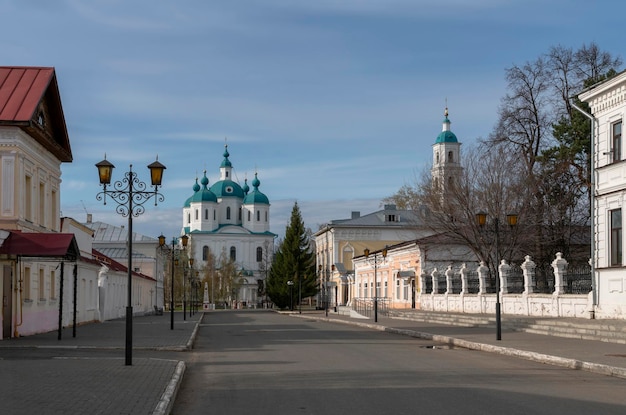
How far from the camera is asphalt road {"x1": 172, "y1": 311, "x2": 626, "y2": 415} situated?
11.2 m

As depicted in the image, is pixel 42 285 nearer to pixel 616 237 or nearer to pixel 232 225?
pixel 616 237

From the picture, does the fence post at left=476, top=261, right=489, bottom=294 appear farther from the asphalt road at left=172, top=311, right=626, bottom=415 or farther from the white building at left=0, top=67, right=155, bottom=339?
the asphalt road at left=172, top=311, right=626, bottom=415

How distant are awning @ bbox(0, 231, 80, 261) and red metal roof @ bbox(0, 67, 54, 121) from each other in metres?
5.15

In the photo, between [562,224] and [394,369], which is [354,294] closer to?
[562,224]

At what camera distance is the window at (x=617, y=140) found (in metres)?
28.1

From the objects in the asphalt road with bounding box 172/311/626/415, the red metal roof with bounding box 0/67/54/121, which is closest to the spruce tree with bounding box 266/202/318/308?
the red metal roof with bounding box 0/67/54/121

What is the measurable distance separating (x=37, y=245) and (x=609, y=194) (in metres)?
18.4

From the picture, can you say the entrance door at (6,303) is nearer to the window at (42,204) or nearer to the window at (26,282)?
the window at (26,282)

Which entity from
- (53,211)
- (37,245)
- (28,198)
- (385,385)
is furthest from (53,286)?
(385,385)

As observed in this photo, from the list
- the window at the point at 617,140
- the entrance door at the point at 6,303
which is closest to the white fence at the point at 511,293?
the window at the point at 617,140

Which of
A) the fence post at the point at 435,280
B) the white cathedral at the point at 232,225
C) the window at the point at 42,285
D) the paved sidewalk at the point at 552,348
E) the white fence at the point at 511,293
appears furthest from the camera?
the white cathedral at the point at 232,225

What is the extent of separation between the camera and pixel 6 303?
85.7 ft

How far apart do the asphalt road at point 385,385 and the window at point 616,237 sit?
916 cm

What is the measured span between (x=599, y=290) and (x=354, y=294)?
49837 millimetres
